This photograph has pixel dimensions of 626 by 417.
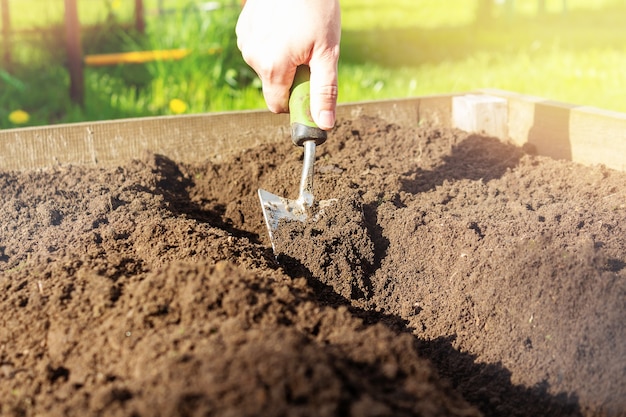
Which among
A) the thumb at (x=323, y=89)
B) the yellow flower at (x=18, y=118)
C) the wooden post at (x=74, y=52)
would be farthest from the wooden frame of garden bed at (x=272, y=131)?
the wooden post at (x=74, y=52)

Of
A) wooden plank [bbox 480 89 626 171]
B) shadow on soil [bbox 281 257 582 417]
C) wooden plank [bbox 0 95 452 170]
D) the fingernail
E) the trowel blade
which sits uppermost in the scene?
the fingernail

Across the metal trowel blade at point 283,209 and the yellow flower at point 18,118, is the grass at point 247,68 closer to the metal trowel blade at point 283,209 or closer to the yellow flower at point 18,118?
the yellow flower at point 18,118

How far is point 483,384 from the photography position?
5.66 feet

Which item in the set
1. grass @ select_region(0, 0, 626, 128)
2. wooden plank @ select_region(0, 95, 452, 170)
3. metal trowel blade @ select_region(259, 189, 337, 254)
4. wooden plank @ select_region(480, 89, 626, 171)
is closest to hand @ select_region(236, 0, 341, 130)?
metal trowel blade @ select_region(259, 189, 337, 254)

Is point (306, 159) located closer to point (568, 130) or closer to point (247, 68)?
point (568, 130)

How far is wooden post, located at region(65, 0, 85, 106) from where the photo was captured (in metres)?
4.72

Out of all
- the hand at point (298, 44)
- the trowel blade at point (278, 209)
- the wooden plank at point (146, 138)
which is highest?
the hand at point (298, 44)

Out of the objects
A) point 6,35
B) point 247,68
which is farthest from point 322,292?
point 6,35

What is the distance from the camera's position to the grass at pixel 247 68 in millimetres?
4957

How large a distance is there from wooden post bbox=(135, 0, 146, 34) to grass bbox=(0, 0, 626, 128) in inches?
3.5

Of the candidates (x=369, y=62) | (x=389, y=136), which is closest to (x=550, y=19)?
(x=369, y=62)

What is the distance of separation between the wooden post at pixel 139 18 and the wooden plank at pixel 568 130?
3.81m

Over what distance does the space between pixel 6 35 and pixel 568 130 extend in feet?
14.4

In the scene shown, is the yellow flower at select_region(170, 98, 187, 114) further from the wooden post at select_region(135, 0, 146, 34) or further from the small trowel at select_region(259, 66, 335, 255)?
the small trowel at select_region(259, 66, 335, 255)
